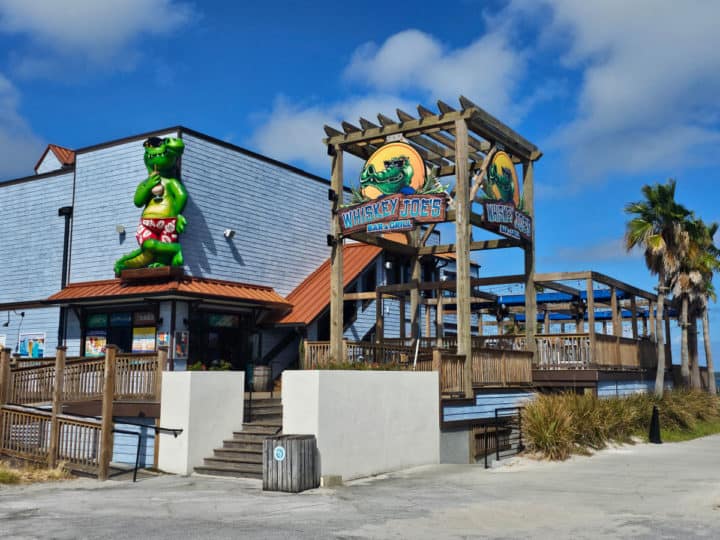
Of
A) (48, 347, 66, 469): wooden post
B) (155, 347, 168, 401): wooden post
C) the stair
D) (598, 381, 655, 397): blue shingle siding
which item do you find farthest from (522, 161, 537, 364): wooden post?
(48, 347, 66, 469): wooden post

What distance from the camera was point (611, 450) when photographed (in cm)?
1725

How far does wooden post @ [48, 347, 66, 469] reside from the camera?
1481cm

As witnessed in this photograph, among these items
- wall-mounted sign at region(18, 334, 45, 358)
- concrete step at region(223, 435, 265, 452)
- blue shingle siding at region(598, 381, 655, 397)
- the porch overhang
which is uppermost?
the porch overhang

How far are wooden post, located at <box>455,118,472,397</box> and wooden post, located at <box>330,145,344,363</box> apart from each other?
2.96m

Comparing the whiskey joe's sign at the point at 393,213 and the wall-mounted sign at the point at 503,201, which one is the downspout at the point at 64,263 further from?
the wall-mounted sign at the point at 503,201

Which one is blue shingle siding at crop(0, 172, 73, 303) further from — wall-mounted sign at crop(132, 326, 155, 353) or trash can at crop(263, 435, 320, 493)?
trash can at crop(263, 435, 320, 493)

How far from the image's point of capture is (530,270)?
21219 mm

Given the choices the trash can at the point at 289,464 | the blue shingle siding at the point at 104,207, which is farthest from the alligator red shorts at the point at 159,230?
the trash can at the point at 289,464

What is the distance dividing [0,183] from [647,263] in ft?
75.2

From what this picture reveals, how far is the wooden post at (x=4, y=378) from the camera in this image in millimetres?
16641

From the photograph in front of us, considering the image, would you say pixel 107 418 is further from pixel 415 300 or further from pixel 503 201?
pixel 503 201

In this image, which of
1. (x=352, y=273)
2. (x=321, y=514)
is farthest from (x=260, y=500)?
(x=352, y=273)

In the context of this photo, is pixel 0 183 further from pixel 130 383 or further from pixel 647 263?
pixel 647 263

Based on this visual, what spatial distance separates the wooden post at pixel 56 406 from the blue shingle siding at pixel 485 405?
26.9 feet
